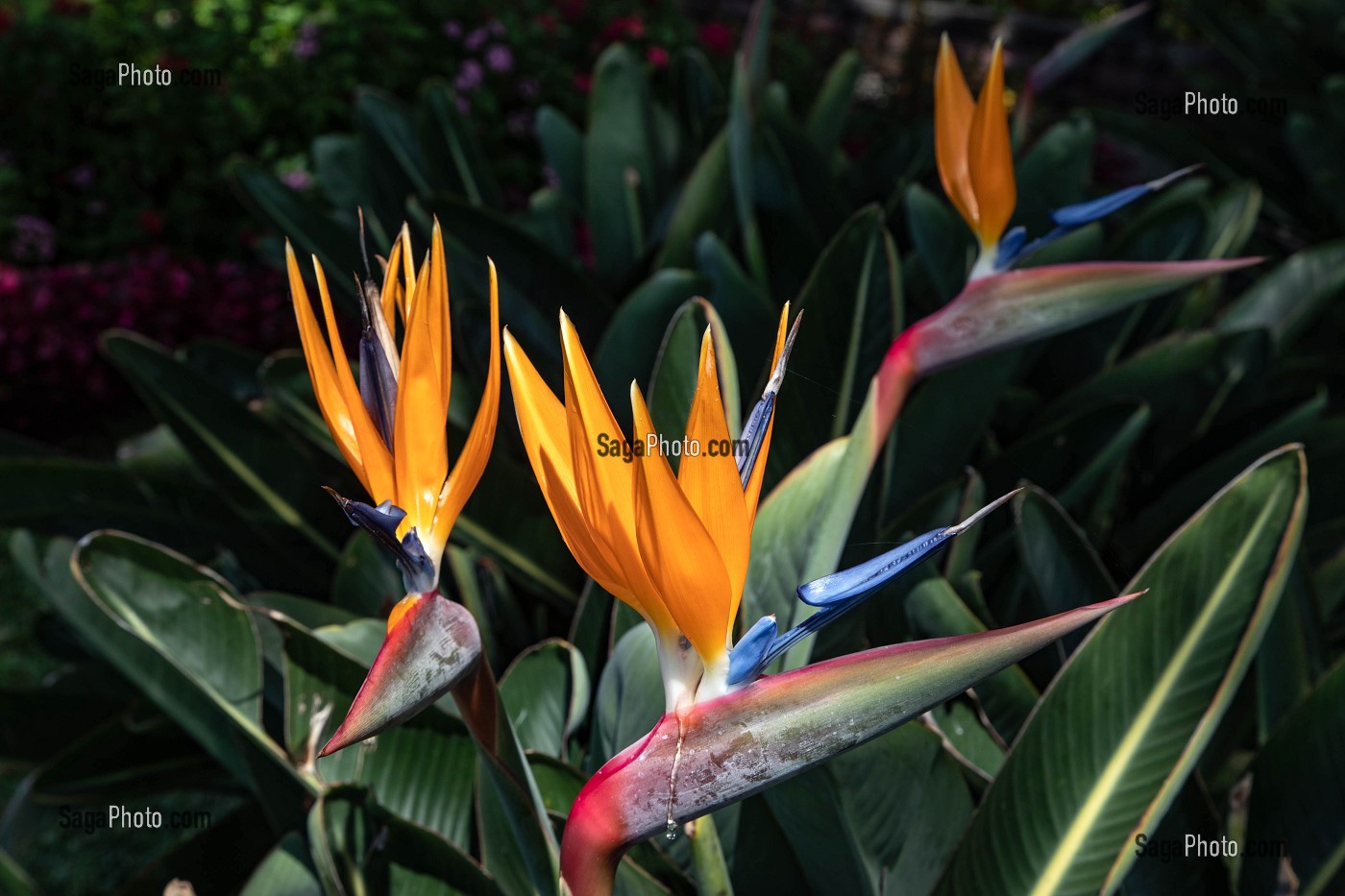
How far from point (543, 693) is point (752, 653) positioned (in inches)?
18.6

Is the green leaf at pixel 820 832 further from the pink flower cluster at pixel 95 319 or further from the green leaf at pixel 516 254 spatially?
the pink flower cluster at pixel 95 319

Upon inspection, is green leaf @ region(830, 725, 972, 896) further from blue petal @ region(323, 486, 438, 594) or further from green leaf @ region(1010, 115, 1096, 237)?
green leaf @ region(1010, 115, 1096, 237)

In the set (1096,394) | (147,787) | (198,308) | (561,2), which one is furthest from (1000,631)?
(561,2)

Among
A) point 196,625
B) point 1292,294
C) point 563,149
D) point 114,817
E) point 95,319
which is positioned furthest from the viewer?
point 95,319

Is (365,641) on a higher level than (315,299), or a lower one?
lower

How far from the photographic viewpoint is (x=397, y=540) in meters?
0.41

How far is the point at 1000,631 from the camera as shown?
37cm

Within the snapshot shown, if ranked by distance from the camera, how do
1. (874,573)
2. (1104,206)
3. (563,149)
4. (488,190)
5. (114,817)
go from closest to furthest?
1. (874,573)
2. (1104,206)
3. (114,817)
4. (488,190)
5. (563,149)

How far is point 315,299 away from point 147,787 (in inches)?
29.9

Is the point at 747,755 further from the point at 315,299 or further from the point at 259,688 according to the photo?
the point at 315,299

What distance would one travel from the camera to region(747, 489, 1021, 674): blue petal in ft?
1.21

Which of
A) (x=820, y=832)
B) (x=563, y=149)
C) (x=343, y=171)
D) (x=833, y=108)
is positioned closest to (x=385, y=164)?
(x=343, y=171)

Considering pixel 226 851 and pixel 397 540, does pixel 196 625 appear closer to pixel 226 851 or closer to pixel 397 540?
pixel 226 851

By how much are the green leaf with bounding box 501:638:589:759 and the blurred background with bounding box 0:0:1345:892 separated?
0.11 m
